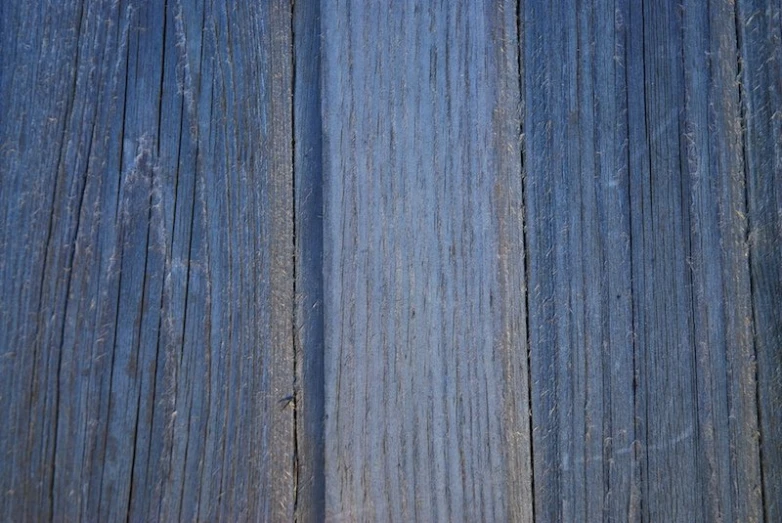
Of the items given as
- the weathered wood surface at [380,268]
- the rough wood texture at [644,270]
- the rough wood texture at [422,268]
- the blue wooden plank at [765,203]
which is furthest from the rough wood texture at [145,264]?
the blue wooden plank at [765,203]

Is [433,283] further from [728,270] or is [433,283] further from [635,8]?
[635,8]

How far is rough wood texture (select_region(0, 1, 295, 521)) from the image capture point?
4.61ft

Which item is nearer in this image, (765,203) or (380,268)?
(380,268)

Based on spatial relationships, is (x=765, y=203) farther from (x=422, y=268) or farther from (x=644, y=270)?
(x=422, y=268)

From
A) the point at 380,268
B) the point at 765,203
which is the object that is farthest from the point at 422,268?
the point at 765,203

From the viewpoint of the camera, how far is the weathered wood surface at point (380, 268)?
56.0 inches

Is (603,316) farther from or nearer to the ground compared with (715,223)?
nearer to the ground

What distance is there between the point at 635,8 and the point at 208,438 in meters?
1.12

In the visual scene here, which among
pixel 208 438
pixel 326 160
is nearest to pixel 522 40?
pixel 326 160

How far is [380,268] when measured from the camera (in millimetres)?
1454

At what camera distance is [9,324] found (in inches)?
55.3

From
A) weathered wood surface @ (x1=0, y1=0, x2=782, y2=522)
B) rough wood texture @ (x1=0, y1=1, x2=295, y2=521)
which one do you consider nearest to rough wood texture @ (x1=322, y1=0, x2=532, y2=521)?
weathered wood surface @ (x1=0, y1=0, x2=782, y2=522)

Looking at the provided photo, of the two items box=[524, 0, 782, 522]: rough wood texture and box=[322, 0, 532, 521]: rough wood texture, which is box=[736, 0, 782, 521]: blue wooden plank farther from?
box=[322, 0, 532, 521]: rough wood texture

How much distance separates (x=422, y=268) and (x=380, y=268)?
7cm
